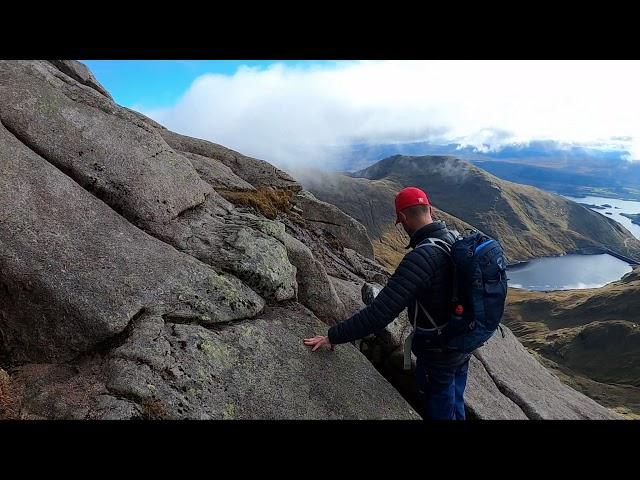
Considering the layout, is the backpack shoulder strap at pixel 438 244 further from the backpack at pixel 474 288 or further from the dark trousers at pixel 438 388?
the dark trousers at pixel 438 388

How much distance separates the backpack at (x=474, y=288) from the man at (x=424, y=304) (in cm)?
25

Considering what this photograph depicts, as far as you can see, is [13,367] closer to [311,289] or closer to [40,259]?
[40,259]

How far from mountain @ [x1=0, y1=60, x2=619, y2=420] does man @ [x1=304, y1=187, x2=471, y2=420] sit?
1.64 metres

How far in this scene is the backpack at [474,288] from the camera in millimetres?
9516

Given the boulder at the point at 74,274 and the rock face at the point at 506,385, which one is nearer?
the boulder at the point at 74,274

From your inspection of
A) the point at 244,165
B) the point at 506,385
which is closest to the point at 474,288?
the point at 506,385

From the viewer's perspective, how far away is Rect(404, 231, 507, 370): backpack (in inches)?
375

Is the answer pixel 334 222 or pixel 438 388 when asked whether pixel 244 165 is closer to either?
pixel 334 222

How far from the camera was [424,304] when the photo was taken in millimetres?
10445

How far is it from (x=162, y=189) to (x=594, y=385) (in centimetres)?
20657

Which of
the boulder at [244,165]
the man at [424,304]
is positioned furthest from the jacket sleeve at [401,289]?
the boulder at [244,165]
